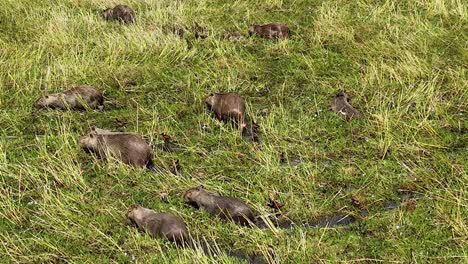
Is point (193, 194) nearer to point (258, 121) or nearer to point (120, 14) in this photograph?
point (258, 121)

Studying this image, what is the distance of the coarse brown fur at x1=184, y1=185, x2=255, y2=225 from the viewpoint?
596 cm

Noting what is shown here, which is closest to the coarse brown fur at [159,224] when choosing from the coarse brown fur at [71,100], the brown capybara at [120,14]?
the coarse brown fur at [71,100]

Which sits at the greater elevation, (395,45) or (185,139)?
(395,45)

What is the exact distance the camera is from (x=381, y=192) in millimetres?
6500

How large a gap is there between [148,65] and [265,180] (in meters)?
4.30

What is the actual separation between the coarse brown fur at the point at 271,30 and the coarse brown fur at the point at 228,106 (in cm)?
309

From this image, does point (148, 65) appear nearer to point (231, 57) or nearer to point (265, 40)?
point (231, 57)

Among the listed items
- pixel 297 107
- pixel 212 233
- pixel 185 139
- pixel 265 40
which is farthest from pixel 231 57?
pixel 212 233

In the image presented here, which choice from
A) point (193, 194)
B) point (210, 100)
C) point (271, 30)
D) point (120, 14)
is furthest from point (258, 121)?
point (120, 14)

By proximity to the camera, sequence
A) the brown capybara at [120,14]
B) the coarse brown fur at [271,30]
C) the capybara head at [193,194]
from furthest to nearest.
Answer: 1. the brown capybara at [120,14]
2. the coarse brown fur at [271,30]
3. the capybara head at [193,194]

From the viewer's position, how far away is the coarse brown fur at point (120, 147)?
707 cm

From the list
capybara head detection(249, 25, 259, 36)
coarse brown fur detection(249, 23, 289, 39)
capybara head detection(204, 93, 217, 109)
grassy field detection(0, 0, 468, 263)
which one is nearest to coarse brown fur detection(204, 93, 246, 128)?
capybara head detection(204, 93, 217, 109)

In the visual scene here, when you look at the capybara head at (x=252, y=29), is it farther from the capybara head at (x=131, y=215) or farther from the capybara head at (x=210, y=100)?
the capybara head at (x=131, y=215)

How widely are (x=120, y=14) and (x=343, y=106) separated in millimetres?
6233
